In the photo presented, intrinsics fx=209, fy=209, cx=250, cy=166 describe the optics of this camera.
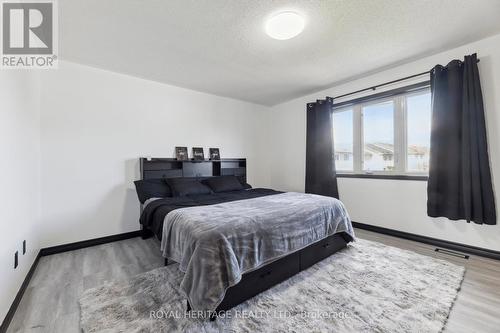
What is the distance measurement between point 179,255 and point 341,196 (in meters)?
3.07

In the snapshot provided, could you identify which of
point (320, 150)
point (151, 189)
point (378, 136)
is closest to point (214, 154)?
point (151, 189)

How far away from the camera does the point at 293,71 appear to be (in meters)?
3.24

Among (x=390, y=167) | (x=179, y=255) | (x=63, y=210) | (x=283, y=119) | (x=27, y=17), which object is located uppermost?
(x=27, y=17)

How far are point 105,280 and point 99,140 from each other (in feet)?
6.30

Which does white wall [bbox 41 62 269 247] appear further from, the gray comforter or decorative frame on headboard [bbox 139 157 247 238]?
the gray comforter

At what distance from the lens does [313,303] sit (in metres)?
1.67

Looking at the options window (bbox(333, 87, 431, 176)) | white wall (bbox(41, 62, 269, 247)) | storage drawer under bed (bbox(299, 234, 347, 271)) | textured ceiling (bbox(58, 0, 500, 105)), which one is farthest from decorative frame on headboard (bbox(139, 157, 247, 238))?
storage drawer under bed (bbox(299, 234, 347, 271))

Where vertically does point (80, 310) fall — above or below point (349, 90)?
below

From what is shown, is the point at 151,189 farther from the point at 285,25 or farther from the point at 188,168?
the point at 285,25

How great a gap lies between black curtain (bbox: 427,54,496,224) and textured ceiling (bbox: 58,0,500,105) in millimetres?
463

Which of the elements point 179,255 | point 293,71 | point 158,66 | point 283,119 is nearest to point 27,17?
point 158,66

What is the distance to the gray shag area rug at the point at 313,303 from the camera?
4.73 ft

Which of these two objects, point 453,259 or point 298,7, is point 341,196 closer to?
point 453,259

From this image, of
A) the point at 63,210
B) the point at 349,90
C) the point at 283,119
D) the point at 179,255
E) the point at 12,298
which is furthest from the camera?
the point at 283,119
